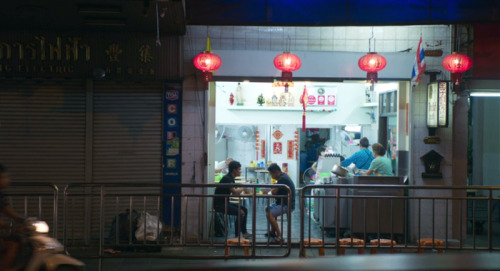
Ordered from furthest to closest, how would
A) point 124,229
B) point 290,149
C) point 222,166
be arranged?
point 290,149
point 222,166
point 124,229

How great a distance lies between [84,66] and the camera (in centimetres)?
1006

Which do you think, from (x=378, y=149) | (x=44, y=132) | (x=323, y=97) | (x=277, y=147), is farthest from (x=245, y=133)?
(x=44, y=132)

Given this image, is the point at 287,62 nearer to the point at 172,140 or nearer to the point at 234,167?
the point at 234,167

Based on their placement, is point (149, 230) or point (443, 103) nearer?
point (149, 230)

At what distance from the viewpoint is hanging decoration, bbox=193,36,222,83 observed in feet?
31.8

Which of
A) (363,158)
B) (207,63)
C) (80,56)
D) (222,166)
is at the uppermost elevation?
(80,56)

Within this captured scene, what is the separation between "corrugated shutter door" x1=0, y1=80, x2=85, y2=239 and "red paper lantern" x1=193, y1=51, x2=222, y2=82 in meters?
2.33

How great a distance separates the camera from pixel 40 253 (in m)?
5.97

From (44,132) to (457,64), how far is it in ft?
25.5

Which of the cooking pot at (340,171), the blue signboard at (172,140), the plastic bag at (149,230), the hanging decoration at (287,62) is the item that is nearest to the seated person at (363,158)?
the cooking pot at (340,171)

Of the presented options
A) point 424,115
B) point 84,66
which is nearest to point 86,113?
point 84,66

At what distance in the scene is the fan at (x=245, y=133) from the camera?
49.0 feet

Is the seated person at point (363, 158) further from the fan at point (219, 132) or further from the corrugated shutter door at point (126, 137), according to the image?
the corrugated shutter door at point (126, 137)

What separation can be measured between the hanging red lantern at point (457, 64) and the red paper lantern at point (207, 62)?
4164 millimetres
